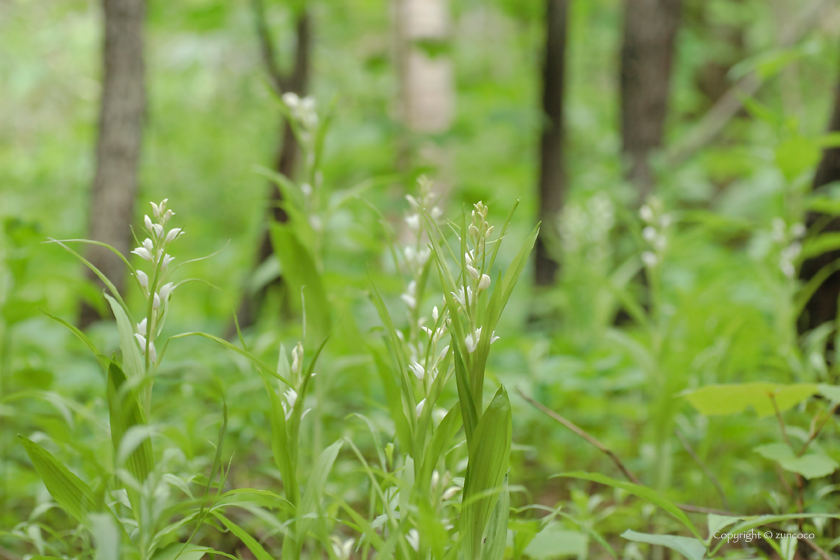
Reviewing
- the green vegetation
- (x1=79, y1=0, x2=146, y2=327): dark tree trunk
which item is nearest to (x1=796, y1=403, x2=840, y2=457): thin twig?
the green vegetation

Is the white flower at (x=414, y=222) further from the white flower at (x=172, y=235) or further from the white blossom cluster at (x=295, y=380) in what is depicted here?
the white flower at (x=172, y=235)

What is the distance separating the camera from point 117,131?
2723 mm

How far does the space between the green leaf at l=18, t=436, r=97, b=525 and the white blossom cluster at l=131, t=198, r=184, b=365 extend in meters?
0.21

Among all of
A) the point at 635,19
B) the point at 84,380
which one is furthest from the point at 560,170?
the point at 84,380

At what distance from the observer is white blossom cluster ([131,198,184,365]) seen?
34.7 inches

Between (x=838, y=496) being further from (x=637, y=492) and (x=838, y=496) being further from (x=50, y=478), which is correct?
(x=50, y=478)

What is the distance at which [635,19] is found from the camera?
3693 mm

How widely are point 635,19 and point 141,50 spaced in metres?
3.17

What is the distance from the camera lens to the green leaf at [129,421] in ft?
2.72

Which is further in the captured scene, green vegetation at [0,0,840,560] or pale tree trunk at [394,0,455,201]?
pale tree trunk at [394,0,455,201]

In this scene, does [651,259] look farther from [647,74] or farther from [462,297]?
[647,74]

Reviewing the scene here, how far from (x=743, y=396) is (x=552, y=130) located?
9.24 ft

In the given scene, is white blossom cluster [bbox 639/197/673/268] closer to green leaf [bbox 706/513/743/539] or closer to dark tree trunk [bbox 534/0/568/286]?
green leaf [bbox 706/513/743/539]

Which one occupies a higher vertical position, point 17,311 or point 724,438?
point 17,311
